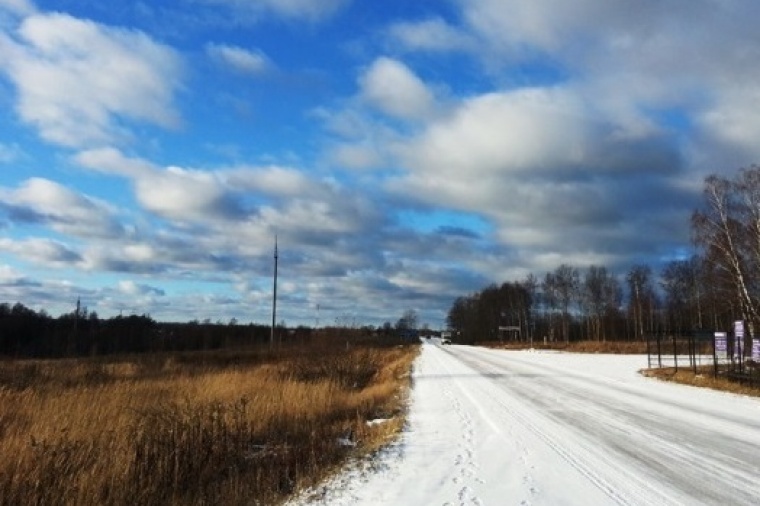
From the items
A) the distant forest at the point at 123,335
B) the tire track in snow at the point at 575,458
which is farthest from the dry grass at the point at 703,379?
the distant forest at the point at 123,335

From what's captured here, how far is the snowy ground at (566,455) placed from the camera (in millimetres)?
→ 7750

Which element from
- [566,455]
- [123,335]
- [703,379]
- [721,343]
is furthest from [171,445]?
[123,335]

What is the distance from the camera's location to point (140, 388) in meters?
18.0

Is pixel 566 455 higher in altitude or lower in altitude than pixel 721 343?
lower

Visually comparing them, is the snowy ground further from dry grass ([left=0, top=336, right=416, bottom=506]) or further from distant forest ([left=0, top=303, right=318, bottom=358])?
distant forest ([left=0, top=303, right=318, bottom=358])

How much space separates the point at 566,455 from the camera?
10.2 m

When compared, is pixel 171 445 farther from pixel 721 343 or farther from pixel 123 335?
pixel 123 335

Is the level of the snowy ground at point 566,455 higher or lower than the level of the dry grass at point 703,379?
lower

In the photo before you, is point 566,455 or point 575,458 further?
point 566,455

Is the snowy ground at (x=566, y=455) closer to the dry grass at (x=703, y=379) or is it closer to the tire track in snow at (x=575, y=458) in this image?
the tire track in snow at (x=575, y=458)

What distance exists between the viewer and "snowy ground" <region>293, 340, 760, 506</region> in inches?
305

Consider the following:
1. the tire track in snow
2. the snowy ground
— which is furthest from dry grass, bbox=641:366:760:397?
the tire track in snow

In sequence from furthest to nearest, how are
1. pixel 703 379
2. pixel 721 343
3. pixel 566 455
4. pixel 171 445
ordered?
1. pixel 721 343
2. pixel 703 379
3. pixel 566 455
4. pixel 171 445

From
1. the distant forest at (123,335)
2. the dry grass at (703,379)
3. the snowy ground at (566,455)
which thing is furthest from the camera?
the distant forest at (123,335)
